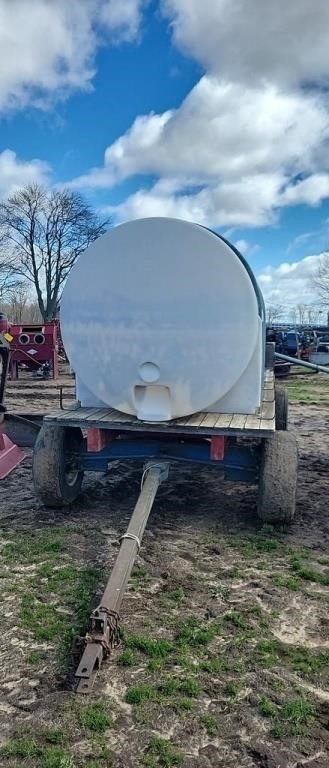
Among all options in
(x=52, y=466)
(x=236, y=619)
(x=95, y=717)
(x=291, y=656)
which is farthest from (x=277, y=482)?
(x=95, y=717)

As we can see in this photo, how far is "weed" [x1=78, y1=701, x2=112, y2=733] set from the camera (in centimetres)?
238

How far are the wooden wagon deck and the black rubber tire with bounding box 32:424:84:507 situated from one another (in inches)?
7.2

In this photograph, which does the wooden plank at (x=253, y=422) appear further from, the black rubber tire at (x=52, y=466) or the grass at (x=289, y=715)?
the grass at (x=289, y=715)

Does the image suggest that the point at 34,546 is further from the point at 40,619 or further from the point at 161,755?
the point at 161,755

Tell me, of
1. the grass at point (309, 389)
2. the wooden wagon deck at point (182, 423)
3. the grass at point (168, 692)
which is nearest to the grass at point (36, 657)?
the grass at point (168, 692)

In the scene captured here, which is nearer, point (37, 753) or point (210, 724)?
point (37, 753)

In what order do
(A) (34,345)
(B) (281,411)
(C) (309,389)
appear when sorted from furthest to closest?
(A) (34,345), (C) (309,389), (B) (281,411)

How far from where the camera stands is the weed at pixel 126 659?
282cm

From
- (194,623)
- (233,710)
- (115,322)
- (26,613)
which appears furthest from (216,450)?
(233,710)

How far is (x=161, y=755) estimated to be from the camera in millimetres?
2240

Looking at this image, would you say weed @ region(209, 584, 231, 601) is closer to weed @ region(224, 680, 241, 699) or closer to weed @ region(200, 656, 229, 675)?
weed @ region(200, 656, 229, 675)

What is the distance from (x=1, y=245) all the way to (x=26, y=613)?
3098 cm

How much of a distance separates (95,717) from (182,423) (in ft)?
8.36

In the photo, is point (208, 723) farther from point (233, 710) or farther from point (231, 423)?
point (231, 423)
